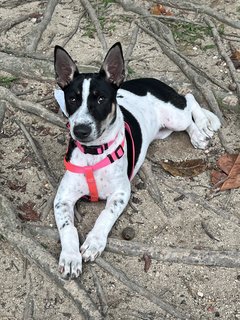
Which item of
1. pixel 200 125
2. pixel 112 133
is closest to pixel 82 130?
pixel 112 133

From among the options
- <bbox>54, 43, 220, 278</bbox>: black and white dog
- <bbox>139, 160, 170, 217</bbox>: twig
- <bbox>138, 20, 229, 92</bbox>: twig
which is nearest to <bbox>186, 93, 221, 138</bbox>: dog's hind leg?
<bbox>138, 20, 229, 92</bbox>: twig

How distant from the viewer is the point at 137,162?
6.32 metres

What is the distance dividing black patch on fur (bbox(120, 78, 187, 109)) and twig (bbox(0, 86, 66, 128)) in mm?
793

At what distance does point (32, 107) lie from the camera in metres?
7.15

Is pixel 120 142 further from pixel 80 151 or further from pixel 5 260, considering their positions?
pixel 5 260

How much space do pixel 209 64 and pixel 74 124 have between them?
10.6 feet

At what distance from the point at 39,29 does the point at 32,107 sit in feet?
6.09

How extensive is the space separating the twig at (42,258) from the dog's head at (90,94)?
954 millimetres

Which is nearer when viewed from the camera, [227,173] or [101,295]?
[101,295]

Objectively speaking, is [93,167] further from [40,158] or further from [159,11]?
[159,11]

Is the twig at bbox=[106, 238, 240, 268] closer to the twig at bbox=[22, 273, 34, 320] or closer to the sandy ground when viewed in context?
the sandy ground

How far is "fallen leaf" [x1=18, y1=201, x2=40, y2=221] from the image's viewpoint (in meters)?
5.99

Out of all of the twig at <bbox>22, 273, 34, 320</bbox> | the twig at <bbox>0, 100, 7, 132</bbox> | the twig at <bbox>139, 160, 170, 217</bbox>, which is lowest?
the twig at <bbox>0, 100, 7, 132</bbox>

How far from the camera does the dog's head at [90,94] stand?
542 cm
